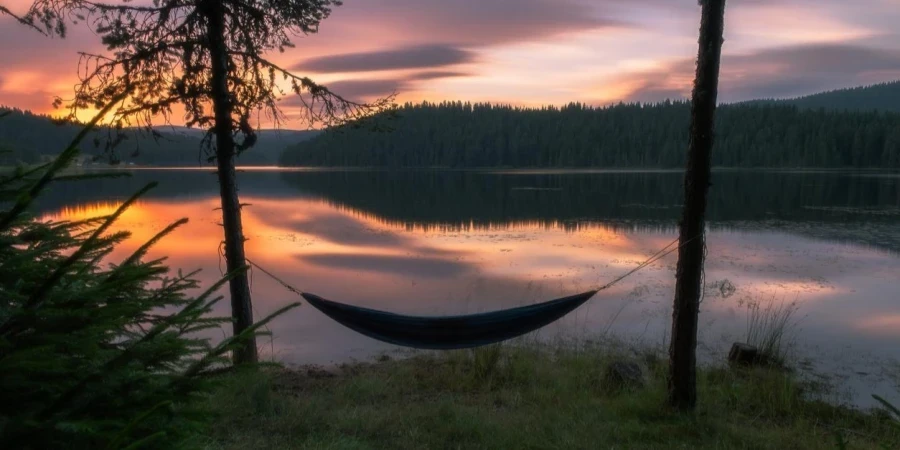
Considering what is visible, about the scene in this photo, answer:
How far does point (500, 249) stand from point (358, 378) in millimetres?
8620

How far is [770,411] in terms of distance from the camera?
447 centimetres

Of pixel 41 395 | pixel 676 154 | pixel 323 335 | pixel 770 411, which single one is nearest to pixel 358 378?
pixel 323 335

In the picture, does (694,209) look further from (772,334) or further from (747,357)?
(772,334)

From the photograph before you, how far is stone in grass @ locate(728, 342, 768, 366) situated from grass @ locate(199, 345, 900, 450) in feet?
1.23

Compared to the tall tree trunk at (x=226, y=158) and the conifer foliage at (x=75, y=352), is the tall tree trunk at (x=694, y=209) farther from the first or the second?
the conifer foliage at (x=75, y=352)

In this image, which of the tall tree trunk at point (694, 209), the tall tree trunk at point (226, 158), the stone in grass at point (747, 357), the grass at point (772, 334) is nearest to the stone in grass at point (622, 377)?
the tall tree trunk at point (694, 209)

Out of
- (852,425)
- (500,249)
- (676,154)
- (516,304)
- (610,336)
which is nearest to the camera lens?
(852,425)

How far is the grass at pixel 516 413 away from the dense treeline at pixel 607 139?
5334 centimetres

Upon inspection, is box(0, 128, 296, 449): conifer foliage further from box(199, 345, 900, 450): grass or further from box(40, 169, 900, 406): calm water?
box(40, 169, 900, 406): calm water

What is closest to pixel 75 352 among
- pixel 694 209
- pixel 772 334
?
pixel 694 209

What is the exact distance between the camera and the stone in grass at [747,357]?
598 centimetres

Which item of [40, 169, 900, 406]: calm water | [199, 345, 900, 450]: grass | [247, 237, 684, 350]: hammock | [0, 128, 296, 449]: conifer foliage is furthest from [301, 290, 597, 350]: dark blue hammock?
[0, 128, 296, 449]: conifer foliage

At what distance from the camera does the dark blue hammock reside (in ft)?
14.7

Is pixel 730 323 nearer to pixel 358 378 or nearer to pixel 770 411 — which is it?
pixel 770 411
